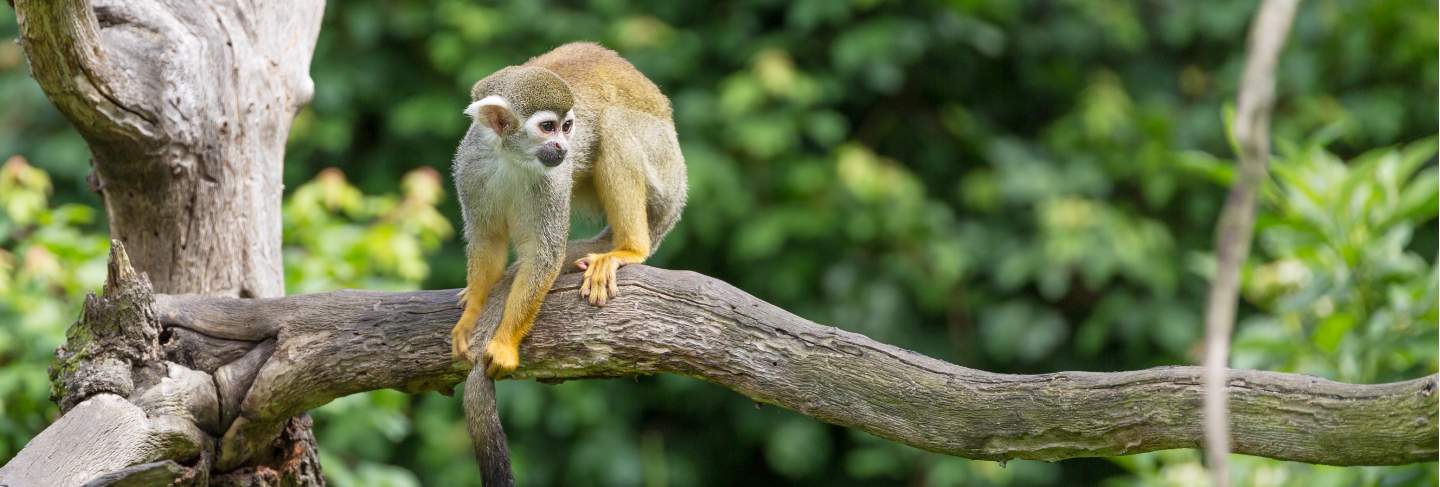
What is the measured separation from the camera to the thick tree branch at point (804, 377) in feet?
7.78

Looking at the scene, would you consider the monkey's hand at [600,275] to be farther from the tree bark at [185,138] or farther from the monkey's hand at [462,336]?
the tree bark at [185,138]

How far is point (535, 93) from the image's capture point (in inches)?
123

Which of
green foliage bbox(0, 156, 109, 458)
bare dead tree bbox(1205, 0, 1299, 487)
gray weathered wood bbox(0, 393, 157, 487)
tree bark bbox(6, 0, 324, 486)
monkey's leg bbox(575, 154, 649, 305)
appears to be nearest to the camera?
bare dead tree bbox(1205, 0, 1299, 487)

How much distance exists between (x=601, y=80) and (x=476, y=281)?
0.67 m

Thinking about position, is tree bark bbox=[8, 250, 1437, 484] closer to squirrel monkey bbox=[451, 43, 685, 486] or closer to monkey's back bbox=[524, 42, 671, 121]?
squirrel monkey bbox=[451, 43, 685, 486]

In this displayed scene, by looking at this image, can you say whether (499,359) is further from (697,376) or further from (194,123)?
(194,123)

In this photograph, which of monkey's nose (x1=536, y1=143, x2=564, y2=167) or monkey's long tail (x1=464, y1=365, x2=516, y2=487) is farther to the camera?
monkey's nose (x1=536, y1=143, x2=564, y2=167)

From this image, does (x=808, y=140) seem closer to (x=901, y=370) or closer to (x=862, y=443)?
(x=862, y=443)

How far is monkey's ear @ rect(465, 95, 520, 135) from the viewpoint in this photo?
10.4 feet

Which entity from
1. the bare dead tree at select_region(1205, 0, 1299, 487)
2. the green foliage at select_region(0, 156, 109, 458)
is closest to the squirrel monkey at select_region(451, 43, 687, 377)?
the green foliage at select_region(0, 156, 109, 458)

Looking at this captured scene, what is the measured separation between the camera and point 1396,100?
6.55 metres

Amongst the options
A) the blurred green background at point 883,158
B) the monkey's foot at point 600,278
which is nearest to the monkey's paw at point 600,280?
the monkey's foot at point 600,278

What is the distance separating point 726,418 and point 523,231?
4121mm

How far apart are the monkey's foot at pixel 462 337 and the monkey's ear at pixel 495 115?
0.48 metres
